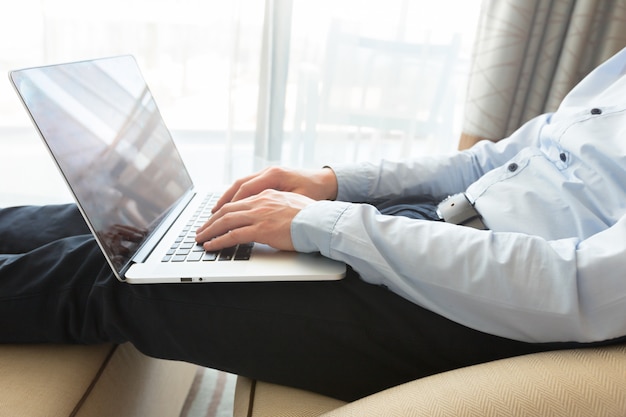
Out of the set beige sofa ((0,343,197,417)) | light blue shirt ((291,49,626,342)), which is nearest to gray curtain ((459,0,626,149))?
Result: light blue shirt ((291,49,626,342))

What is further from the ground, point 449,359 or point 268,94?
point 268,94

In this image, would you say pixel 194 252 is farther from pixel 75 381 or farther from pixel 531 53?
pixel 531 53

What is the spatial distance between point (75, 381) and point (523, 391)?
0.58 m

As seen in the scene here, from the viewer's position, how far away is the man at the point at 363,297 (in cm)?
54

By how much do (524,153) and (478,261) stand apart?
1.38ft

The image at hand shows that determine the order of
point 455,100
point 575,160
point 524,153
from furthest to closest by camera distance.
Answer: point 455,100
point 524,153
point 575,160

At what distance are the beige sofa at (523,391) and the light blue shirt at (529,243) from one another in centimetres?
6

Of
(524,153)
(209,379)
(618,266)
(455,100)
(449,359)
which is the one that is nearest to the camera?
(618,266)

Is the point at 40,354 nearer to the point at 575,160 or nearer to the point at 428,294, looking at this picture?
the point at 428,294

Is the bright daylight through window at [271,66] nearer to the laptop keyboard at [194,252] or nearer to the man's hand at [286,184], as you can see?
the man's hand at [286,184]

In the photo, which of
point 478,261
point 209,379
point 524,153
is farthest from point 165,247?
point 524,153

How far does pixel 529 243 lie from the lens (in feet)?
1.86

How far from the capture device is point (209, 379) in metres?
1.14

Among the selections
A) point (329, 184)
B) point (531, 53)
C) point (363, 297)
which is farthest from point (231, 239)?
point (531, 53)
